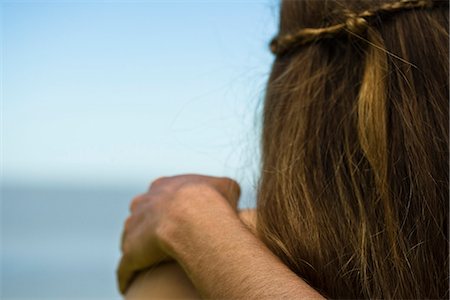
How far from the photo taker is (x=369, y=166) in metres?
1.04

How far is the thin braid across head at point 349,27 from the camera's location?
41.9 inches

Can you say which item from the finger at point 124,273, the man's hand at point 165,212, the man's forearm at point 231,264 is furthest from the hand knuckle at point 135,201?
the man's forearm at point 231,264

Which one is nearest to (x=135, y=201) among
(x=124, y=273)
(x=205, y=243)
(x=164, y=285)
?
(x=124, y=273)

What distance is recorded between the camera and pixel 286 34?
1232 mm

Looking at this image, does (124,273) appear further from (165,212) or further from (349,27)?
(349,27)

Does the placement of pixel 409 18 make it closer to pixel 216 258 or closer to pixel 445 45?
pixel 445 45

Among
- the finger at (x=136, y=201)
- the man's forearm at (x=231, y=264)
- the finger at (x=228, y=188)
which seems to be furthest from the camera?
the finger at (x=136, y=201)

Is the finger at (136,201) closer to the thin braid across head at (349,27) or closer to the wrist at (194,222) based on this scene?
the wrist at (194,222)

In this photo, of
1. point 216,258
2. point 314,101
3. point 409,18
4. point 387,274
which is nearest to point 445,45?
point 409,18

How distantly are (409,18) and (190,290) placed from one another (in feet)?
1.78

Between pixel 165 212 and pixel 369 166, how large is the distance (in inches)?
14.3

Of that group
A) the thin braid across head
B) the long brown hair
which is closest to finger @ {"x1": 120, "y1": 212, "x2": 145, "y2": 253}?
the long brown hair

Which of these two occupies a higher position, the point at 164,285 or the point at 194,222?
the point at 194,222

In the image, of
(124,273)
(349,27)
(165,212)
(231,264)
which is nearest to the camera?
(231,264)
